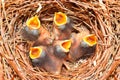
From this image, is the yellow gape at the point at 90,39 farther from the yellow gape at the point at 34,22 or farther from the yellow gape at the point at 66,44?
the yellow gape at the point at 34,22

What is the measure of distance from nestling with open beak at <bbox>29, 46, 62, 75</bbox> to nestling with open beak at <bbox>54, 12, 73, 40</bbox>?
0.10 metres

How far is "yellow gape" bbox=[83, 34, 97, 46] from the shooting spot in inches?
85.4

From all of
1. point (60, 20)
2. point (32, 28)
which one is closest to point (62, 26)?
point (60, 20)

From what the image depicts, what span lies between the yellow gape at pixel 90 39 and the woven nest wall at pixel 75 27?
5cm

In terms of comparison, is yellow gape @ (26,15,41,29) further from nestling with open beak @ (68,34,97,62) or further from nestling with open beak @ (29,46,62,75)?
nestling with open beak @ (68,34,97,62)

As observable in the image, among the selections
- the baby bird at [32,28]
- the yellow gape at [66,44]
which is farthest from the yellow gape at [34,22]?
the yellow gape at [66,44]

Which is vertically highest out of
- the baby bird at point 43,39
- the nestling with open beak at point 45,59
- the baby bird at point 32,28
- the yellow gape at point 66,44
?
the baby bird at point 32,28

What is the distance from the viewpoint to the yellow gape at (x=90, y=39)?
7.12ft

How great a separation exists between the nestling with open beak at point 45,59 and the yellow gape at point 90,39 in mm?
158

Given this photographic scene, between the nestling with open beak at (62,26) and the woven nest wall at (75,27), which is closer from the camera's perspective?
the woven nest wall at (75,27)

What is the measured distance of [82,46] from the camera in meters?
2.18

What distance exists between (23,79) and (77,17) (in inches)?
17.7

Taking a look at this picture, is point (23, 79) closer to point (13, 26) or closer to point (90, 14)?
point (13, 26)

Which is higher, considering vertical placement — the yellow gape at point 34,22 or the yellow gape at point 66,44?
the yellow gape at point 34,22
